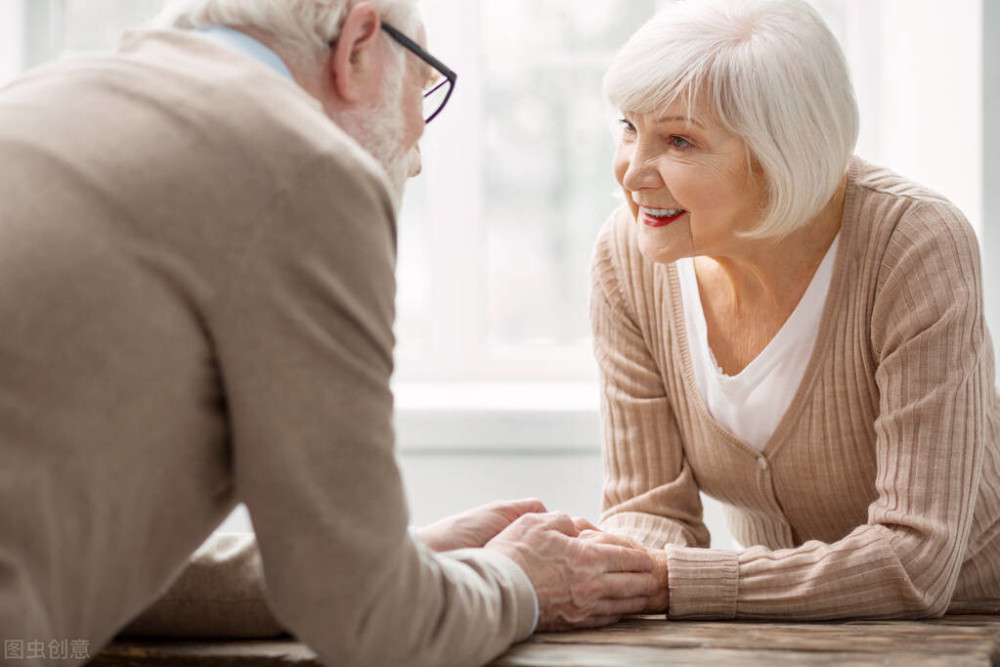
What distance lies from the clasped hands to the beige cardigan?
0.05 m

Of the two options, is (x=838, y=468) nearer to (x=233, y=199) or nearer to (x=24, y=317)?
(x=233, y=199)

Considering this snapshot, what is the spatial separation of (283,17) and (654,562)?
884 millimetres

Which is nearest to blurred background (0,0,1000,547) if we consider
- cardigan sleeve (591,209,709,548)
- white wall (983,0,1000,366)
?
white wall (983,0,1000,366)

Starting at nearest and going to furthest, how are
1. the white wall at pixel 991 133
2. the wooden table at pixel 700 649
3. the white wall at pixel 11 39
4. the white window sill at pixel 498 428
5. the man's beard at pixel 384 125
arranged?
the wooden table at pixel 700 649 → the man's beard at pixel 384 125 → the white wall at pixel 991 133 → the white window sill at pixel 498 428 → the white wall at pixel 11 39

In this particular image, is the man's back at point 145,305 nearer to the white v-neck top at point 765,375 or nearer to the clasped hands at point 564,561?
the clasped hands at point 564,561

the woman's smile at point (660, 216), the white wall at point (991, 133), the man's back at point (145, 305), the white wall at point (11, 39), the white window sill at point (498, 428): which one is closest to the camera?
the man's back at point (145, 305)

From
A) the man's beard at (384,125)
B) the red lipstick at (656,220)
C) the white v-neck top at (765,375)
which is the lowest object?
the white v-neck top at (765,375)

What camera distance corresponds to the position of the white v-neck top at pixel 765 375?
170 cm

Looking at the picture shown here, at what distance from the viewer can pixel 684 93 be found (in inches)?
62.6

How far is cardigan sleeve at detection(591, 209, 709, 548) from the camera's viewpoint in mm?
1799

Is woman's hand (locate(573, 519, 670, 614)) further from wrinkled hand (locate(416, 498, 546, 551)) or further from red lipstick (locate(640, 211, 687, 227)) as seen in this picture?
red lipstick (locate(640, 211, 687, 227))

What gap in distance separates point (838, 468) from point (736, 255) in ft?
1.27

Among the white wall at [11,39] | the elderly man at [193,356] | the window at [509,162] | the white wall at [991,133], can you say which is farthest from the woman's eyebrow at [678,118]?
the white wall at [11,39]

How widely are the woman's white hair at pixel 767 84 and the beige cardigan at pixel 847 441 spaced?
12cm
